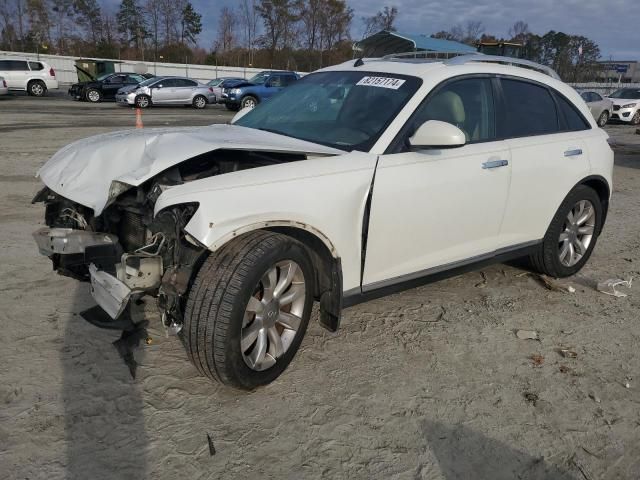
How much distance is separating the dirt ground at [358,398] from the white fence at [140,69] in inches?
1699

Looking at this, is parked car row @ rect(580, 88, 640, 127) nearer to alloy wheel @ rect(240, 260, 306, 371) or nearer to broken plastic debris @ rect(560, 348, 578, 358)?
broken plastic debris @ rect(560, 348, 578, 358)

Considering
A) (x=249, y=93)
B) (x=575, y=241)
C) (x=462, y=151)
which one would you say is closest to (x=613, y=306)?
(x=575, y=241)

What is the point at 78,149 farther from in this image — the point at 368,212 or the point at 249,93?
the point at 249,93

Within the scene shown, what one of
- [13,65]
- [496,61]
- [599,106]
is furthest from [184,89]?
[496,61]

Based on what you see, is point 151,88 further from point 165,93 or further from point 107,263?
point 107,263

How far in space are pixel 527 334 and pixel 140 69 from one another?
46.4m

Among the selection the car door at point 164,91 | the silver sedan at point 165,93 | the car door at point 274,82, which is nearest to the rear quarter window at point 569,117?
the car door at point 274,82

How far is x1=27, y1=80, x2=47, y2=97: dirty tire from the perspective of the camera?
88.7ft

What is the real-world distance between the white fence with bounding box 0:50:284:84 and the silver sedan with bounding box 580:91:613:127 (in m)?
34.1

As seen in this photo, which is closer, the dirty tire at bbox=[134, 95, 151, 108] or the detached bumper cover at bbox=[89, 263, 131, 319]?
the detached bumper cover at bbox=[89, 263, 131, 319]

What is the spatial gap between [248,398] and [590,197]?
3.52 metres

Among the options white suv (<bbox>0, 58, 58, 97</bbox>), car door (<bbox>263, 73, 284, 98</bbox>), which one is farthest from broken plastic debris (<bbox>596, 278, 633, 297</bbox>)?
white suv (<bbox>0, 58, 58, 97</bbox>)

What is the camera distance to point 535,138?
4.12 m

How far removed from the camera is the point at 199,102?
25.5 metres
